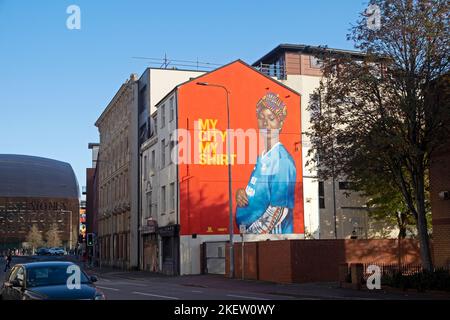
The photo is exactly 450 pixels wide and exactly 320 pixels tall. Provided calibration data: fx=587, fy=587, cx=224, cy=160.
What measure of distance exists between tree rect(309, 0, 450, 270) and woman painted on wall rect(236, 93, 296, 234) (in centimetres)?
1687

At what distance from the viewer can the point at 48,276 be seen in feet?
41.7

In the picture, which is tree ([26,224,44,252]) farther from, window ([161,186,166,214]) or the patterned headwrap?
the patterned headwrap

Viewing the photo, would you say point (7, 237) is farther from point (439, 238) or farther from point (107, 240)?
point (439, 238)

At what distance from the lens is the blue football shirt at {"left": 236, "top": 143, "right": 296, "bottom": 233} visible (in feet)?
132

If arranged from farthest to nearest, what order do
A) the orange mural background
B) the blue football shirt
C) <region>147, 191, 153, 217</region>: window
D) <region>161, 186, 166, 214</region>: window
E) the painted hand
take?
<region>147, 191, 153, 217</region>: window → <region>161, 186, 166, 214</region>: window → the blue football shirt → the painted hand → the orange mural background

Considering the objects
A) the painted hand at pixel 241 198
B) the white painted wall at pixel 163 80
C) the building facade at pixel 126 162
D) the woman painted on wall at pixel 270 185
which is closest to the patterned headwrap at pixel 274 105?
the woman painted on wall at pixel 270 185

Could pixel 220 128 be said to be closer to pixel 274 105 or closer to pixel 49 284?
pixel 274 105

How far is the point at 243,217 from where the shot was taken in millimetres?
39719

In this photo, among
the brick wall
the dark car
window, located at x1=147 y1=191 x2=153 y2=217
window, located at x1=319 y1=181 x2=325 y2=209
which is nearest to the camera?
the dark car

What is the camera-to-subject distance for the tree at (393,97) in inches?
825

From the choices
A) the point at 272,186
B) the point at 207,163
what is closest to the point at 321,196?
the point at 272,186

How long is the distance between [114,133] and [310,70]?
21918 millimetres

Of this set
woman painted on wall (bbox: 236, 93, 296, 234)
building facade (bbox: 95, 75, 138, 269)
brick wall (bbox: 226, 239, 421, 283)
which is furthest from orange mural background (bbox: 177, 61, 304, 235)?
building facade (bbox: 95, 75, 138, 269)
